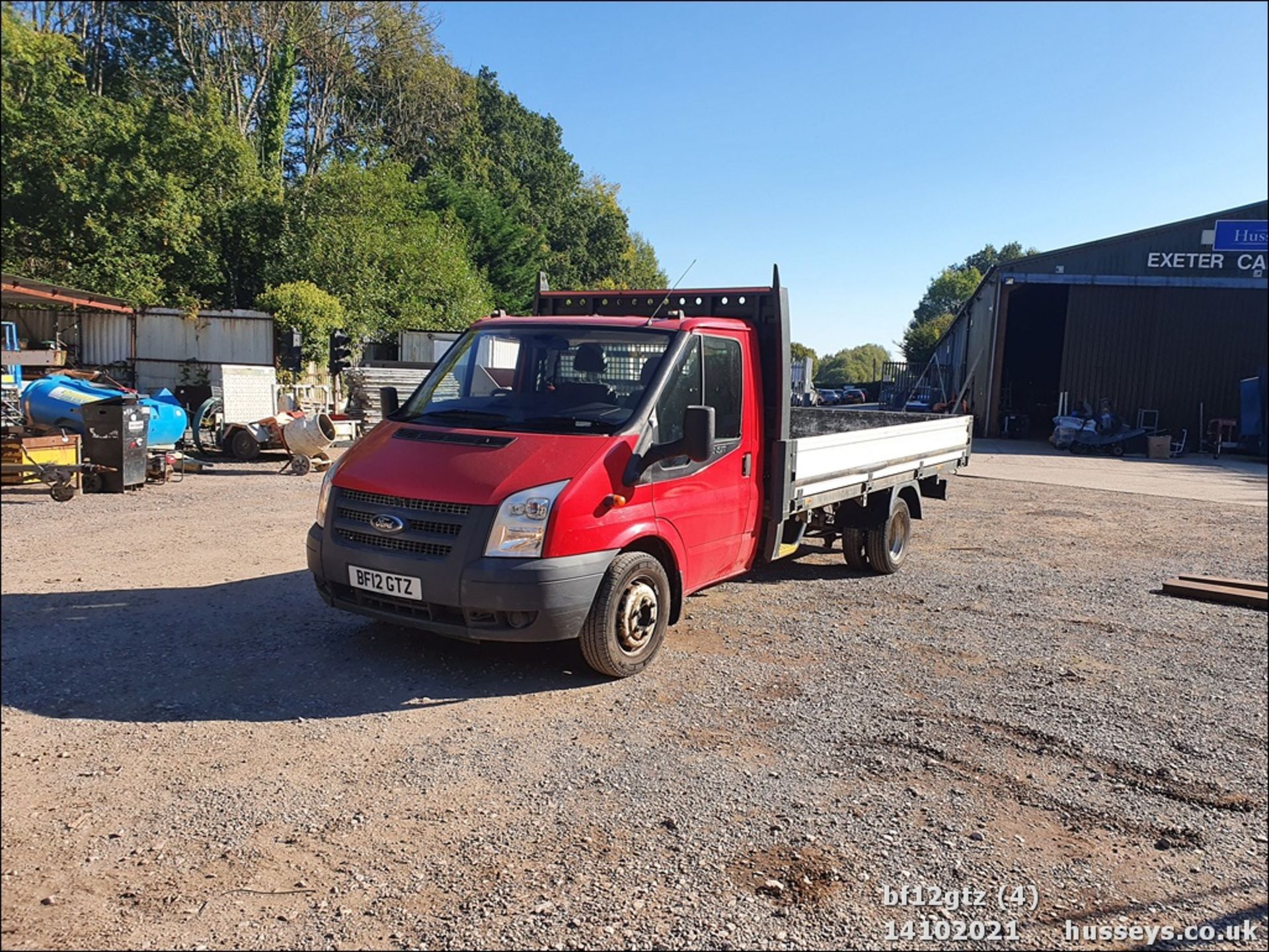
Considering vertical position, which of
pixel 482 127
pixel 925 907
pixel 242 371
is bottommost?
pixel 925 907

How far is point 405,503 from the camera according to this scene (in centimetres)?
498

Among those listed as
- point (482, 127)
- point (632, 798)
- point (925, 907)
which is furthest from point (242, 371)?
point (482, 127)

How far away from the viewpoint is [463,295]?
3244 cm

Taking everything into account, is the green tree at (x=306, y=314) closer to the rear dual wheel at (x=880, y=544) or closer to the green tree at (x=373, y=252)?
the green tree at (x=373, y=252)

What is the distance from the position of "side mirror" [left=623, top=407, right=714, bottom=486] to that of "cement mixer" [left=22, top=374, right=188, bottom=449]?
8774 mm

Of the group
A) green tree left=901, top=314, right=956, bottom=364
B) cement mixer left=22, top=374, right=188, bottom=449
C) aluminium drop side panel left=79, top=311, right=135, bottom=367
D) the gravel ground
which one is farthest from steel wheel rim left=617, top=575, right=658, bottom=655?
green tree left=901, top=314, right=956, bottom=364

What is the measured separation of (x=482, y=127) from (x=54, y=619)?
159 ft

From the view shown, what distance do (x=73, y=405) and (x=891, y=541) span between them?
11.8 meters

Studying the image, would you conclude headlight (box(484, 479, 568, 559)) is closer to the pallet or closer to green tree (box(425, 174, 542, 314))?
the pallet

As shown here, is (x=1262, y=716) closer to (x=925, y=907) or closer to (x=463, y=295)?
(x=925, y=907)

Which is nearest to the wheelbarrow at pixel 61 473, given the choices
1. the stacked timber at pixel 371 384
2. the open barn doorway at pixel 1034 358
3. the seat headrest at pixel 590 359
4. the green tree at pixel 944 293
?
the seat headrest at pixel 590 359

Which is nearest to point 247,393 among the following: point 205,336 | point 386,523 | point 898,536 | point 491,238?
point 205,336

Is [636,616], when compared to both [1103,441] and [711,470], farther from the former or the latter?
[1103,441]

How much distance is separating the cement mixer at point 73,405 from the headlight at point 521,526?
862cm
